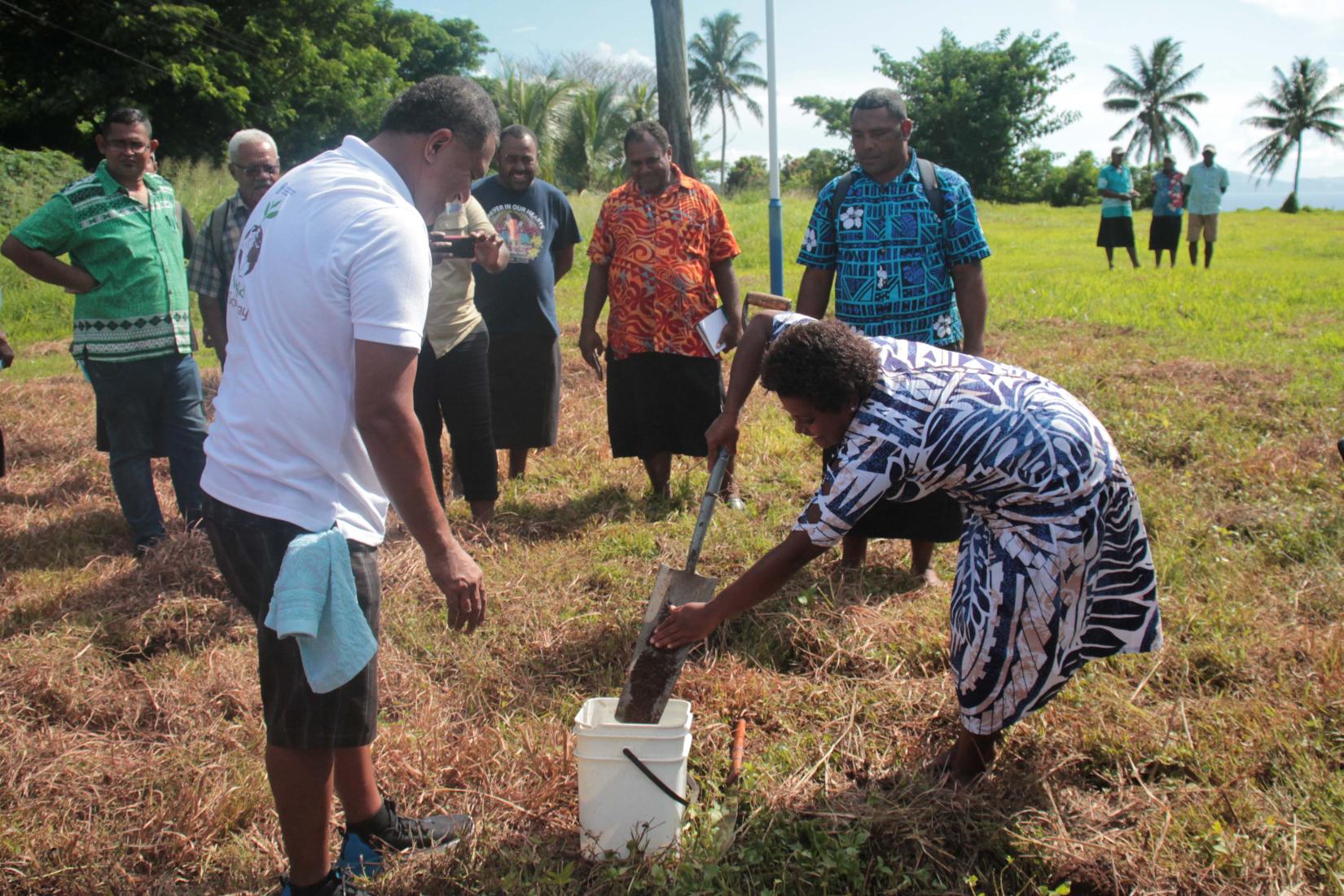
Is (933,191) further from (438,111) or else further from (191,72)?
(191,72)

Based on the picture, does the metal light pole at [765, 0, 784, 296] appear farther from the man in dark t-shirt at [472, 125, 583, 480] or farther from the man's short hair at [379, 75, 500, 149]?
the man's short hair at [379, 75, 500, 149]

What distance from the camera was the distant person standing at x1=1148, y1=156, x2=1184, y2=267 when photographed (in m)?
12.5

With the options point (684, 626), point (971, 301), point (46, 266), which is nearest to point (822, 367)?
point (684, 626)

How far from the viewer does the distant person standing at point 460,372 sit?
436 centimetres

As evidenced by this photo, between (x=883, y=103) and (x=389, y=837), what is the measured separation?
2.88 meters

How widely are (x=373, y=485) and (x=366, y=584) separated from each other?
208 mm

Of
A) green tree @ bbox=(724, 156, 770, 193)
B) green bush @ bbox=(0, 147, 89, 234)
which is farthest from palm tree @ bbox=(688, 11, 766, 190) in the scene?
green bush @ bbox=(0, 147, 89, 234)

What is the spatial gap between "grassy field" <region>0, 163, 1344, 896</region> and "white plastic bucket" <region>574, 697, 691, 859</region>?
0.23 ft

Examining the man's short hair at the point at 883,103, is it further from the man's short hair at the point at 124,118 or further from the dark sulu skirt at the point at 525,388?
the man's short hair at the point at 124,118

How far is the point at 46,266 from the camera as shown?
401cm

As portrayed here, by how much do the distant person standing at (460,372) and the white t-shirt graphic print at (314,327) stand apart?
7.48ft

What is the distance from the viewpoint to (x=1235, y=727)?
2766mm

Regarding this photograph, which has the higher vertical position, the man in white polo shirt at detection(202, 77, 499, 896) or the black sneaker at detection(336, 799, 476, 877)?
the man in white polo shirt at detection(202, 77, 499, 896)

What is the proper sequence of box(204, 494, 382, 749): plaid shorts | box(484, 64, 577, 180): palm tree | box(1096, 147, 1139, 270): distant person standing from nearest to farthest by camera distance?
1. box(204, 494, 382, 749): plaid shorts
2. box(1096, 147, 1139, 270): distant person standing
3. box(484, 64, 577, 180): palm tree
